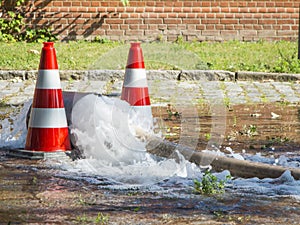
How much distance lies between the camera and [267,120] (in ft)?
25.8

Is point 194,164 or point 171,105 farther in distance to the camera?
point 171,105

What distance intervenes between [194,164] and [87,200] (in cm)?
122

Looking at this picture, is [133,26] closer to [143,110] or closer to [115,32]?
[115,32]

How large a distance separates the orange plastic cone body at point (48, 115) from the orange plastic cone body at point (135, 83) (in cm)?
99

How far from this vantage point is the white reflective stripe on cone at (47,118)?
19.3 ft

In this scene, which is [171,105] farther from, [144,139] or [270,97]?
[144,139]

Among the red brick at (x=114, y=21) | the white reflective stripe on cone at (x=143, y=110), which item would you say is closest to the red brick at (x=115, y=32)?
the red brick at (x=114, y=21)

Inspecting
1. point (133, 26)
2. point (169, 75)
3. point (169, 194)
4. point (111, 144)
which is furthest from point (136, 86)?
point (133, 26)

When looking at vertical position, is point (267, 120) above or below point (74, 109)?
below

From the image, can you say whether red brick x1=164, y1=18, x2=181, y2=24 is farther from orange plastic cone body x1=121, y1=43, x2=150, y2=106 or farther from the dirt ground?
the dirt ground

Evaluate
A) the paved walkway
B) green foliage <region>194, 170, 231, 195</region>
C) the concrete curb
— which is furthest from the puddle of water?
the concrete curb

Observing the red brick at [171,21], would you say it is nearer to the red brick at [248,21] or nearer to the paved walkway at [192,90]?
the red brick at [248,21]

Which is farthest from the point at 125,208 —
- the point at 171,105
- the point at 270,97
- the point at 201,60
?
the point at 201,60

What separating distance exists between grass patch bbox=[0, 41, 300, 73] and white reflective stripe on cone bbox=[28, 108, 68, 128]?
420cm
